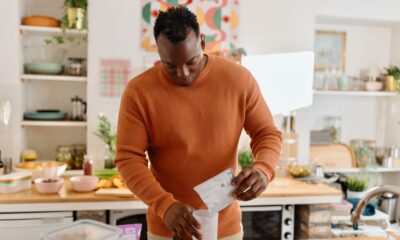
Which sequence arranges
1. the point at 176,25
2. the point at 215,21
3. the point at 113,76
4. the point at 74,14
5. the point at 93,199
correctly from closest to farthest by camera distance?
the point at 176,25 < the point at 93,199 < the point at 74,14 < the point at 113,76 < the point at 215,21

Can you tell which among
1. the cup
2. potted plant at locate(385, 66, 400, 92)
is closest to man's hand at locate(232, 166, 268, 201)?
the cup

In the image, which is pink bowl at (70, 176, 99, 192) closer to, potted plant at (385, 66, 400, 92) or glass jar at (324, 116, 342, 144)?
glass jar at (324, 116, 342, 144)

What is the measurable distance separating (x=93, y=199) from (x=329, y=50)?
2.52 m

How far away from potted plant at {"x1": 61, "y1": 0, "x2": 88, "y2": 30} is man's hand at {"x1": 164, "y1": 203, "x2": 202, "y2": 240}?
2.09 meters

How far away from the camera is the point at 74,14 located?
283 centimetres

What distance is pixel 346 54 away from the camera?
3.69 meters

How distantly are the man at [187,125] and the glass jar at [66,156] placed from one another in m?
1.65

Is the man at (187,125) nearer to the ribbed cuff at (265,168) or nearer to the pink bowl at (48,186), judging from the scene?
the ribbed cuff at (265,168)

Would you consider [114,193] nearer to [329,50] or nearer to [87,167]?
[87,167]

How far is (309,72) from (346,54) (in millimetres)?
966

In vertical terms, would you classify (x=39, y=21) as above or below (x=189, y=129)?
above

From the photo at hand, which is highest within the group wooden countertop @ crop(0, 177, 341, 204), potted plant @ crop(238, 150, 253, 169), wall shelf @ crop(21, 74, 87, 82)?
wall shelf @ crop(21, 74, 87, 82)

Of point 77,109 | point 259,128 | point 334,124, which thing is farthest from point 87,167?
point 334,124

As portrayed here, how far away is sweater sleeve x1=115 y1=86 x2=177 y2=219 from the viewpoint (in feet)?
4.07
